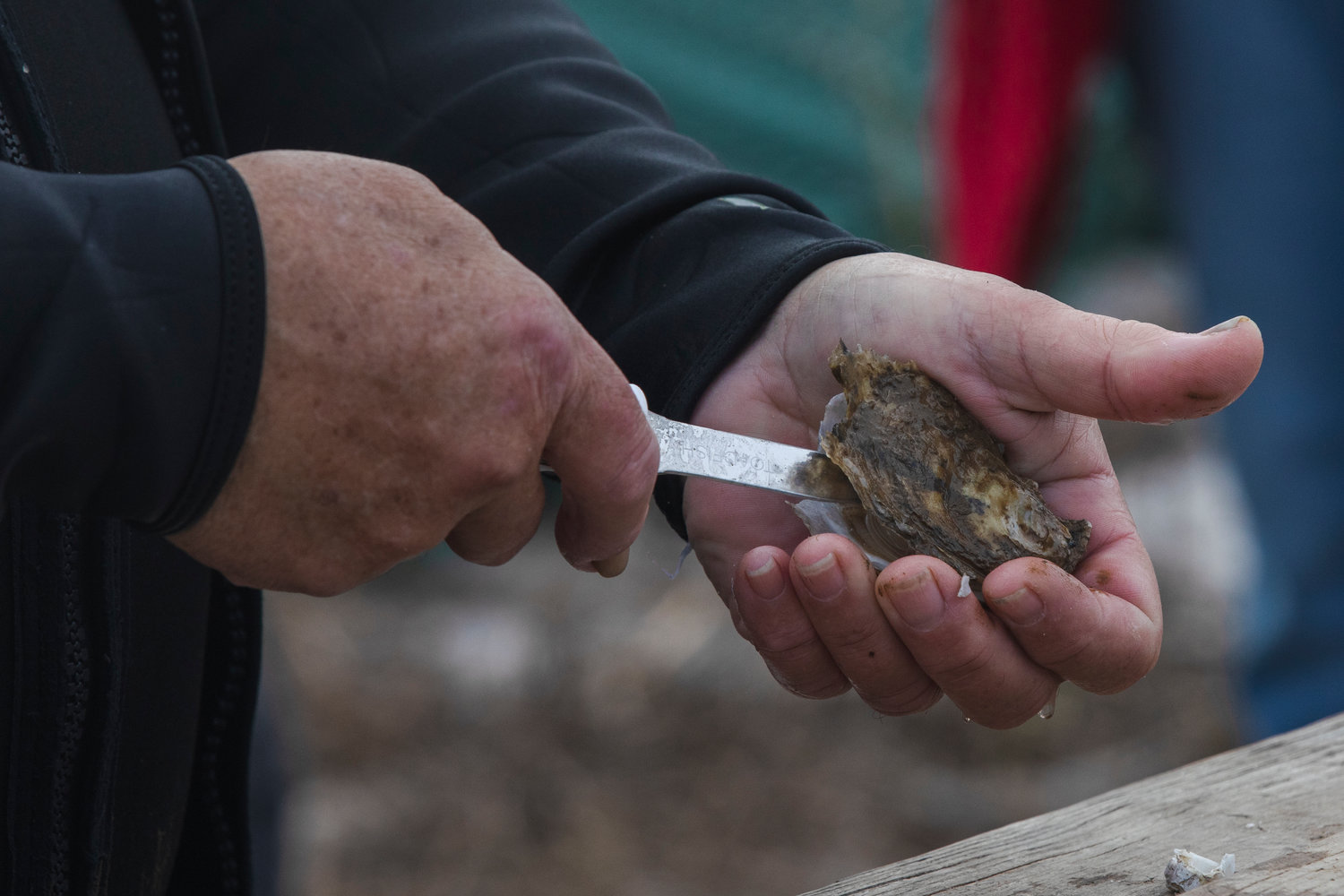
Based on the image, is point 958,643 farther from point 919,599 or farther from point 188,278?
point 188,278

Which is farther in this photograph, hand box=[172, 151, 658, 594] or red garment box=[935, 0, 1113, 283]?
red garment box=[935, 0, 1113, 283]

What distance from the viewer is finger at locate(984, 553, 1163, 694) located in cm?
117

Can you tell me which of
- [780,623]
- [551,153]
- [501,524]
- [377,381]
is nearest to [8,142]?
[377,381]

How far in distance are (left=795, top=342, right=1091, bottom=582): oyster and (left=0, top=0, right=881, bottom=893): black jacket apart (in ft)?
0.58

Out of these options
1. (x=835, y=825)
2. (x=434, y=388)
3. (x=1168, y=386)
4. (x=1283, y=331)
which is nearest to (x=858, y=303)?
(x=1168, y=386)

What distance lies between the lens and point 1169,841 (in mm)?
1088

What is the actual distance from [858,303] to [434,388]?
66 centimetres

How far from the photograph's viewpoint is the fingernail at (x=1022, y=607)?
3.82 ft

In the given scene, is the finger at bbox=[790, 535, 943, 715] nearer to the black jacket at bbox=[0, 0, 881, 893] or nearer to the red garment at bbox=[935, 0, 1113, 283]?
the black jacket at bbox=[0, 0, 881, 893]

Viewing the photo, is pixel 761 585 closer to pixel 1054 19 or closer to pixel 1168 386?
pixel 1168 386

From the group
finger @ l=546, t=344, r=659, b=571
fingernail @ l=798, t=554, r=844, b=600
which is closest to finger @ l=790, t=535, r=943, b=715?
fingernail @ l=798, t=554, r=844, b=600

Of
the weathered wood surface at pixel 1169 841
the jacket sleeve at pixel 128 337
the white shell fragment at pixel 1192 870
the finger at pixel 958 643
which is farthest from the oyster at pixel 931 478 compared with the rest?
the jacket sleeve at pixel 128 337

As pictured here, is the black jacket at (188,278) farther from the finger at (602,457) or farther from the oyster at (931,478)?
the finger at (602,457)

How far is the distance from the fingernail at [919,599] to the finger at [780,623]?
0.41 feet
